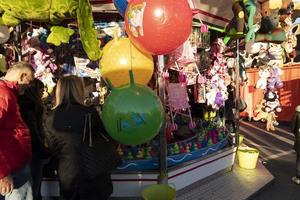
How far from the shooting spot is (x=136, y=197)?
4.66 meters

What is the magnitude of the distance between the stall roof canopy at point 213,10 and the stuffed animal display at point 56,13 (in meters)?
1.76

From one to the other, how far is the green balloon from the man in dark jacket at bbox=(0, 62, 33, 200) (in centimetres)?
67

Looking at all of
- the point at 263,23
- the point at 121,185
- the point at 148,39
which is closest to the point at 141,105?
the point at 148,39

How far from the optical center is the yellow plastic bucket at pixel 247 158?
617 cm

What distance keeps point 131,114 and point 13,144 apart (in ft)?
2.98

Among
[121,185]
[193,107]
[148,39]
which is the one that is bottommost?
[121,185]

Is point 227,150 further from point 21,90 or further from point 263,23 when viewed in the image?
point 21,90

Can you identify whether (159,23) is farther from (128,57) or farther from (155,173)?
(155,173)

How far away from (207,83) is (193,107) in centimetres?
131

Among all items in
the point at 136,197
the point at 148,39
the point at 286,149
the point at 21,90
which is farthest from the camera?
the point at 286,149

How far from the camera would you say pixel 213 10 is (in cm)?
589

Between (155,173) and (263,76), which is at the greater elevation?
(263,76)

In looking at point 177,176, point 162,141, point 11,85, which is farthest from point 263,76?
point 11,85

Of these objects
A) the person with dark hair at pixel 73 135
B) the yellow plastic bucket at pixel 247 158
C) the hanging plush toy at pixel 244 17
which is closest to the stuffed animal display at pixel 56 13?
the person with dark hair at pixel 73 135
